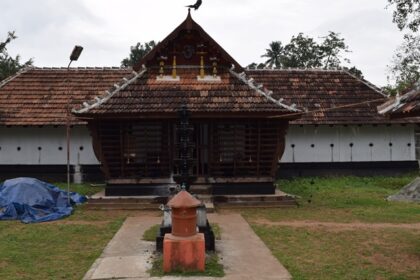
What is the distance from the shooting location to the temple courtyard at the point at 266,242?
7.15 meters

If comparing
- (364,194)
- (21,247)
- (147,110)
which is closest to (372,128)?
(364,194)

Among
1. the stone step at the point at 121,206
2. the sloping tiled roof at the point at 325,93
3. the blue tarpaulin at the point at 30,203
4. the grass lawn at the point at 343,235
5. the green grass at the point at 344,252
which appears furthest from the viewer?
the sloping tiled roof at the point at 325,93

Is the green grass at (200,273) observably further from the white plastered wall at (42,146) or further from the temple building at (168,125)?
the white plastered wall at (42,146)

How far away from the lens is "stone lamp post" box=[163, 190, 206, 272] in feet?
22.6

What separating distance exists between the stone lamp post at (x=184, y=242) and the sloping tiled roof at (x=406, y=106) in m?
3.36

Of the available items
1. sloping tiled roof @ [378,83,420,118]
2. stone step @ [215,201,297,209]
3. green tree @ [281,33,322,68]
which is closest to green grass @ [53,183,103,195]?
stone step @ [215,201,297,209]

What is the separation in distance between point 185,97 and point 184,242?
25.1 ft

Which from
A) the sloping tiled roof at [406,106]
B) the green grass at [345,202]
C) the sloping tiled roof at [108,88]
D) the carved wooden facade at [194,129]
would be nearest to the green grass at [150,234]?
the green grass at [345,202]

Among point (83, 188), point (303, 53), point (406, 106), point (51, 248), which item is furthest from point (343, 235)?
point (303, 53)

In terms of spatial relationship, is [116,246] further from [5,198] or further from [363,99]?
[363,99]

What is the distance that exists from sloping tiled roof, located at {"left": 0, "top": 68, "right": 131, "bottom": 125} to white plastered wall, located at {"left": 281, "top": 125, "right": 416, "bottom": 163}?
8076 mm

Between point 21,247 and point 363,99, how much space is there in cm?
1491

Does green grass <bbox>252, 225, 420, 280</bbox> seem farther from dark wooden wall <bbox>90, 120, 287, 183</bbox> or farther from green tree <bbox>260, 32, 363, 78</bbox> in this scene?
green tree <bbox>260, 32, 363, 78</bbox>

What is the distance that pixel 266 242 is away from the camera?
906 centimetres
